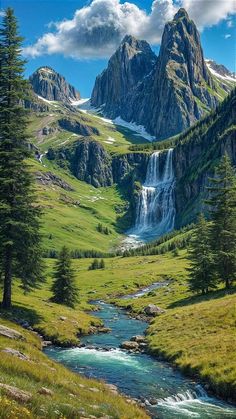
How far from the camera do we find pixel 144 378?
3684cm

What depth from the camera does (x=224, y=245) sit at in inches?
2712

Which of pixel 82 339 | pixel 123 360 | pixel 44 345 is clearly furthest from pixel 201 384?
pixel 82 339

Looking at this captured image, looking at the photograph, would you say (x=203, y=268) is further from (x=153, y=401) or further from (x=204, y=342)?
(x=153, y=401)

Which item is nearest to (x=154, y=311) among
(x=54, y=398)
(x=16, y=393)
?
(x=54, y=398)

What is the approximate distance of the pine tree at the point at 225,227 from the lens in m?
67.9

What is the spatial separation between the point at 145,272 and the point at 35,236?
4160 inches

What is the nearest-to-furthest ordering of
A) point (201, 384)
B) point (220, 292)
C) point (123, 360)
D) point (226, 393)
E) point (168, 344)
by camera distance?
point (226, 393) < point (201, 384) < point (123, 360) < point (168, 344) < point (220, 292)

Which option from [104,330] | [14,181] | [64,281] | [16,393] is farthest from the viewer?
[64,281]

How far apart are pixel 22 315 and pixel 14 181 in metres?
16.5

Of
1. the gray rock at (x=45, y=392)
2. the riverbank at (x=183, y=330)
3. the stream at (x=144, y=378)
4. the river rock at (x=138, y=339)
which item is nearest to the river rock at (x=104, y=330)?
the riverbank at (x=183, y=330)

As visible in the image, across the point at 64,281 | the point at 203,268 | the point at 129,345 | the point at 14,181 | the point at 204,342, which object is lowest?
the point at 129,345

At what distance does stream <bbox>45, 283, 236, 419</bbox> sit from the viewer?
29375 millimetres

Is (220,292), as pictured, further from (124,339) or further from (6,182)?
(6,182)

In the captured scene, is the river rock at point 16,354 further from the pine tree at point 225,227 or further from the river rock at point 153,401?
the pine tree at point 225,227
